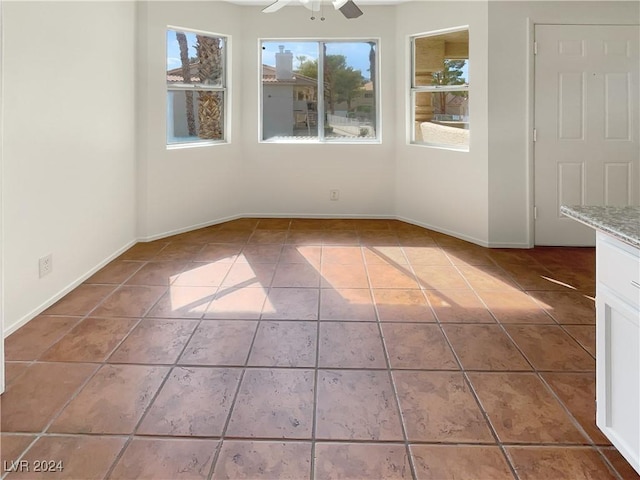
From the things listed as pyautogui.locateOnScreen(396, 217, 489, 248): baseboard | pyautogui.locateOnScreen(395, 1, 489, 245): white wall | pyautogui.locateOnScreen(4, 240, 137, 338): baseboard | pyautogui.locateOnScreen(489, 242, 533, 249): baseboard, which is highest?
pyautogui.locateOnScreen(395, 1, 489, 245): white wall

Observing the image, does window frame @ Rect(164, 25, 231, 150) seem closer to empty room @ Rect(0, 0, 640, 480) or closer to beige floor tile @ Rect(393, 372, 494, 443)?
empty room @ Rect(0, 0, 640, 480)

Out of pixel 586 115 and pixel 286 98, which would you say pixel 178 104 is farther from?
pixel 586 115

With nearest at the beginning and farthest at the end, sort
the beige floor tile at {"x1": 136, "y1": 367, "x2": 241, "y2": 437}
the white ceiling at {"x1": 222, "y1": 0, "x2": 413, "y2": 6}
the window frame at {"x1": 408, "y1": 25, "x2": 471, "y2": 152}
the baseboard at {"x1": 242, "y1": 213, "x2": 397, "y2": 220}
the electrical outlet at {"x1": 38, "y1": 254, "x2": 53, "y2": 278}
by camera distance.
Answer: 1. the beige floor tile at {"x1": 136, "y1": 367, "x2": 241, "y2": 437}
2. the electrical outlet at {"x1": 38, "y1": 254, "x2": 53, "y2": 278}
3. the window frame at {"x1": 408, "y1": 25, "x2": 471, "y2": 152}
4. the white ceiling at {"x1": 222, "y1": 0, "x2": 413, "y2": 6}
5. the baseboard at {"x1": 242, "y1": 213, "x2": 397, "y2": 220}

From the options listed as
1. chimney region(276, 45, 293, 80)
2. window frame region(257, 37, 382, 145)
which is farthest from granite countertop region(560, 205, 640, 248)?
chimney region(276, 45, 293, 80)

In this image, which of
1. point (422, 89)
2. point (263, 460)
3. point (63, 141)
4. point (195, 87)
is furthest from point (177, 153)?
point (263, 460)

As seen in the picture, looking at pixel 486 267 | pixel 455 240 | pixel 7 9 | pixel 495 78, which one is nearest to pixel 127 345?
pixel 7 9

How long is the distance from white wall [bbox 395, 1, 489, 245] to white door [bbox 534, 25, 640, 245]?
0.48 m

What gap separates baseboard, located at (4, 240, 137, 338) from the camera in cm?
270

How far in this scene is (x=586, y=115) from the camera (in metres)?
4.29

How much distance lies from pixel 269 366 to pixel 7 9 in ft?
7.41

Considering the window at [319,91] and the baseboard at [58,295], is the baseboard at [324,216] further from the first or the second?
the baseboard at [58,295]

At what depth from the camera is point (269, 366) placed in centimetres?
233

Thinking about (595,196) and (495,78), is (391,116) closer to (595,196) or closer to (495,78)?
(495,78)

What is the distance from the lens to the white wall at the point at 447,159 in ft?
14.6
